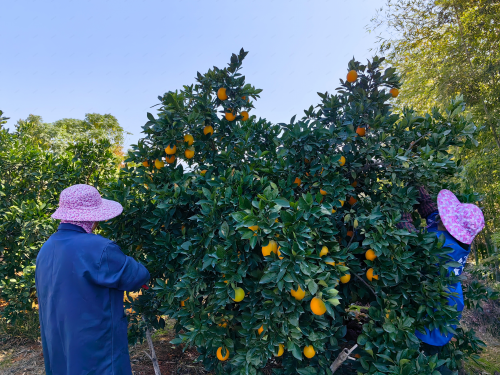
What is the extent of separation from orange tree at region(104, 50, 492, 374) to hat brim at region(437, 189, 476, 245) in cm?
14

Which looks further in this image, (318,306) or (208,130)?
(208,130)

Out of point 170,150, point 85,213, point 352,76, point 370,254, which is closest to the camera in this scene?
point 85,213

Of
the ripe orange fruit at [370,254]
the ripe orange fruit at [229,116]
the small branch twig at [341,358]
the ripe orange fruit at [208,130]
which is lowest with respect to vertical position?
the small branch twig at [341,358]

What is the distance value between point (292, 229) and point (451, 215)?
1155mm

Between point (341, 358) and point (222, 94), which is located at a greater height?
point (222, 94)

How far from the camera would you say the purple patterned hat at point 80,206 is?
1630mm

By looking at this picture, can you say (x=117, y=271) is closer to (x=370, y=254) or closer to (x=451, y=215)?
(x=370, y=254)

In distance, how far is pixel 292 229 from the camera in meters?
1.43

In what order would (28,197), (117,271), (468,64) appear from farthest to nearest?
(468,64) < (28,197) < (117,271)

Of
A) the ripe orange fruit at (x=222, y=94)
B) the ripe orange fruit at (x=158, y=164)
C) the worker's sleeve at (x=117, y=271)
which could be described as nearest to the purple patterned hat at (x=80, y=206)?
the worker's sleeve at (x=117, y=271)

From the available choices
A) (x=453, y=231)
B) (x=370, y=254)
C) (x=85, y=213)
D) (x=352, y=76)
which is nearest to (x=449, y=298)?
(x=453, y=231)

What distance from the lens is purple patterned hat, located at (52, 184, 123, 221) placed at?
163cm

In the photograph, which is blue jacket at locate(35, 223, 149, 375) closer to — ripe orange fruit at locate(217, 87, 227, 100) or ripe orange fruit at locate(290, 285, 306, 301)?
ripe orange fruit at locate(290, 285, 306, 301)

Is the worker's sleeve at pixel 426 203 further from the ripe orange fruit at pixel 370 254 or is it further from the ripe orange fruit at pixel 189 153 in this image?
the ripe orange fruit at pixel 189 153
